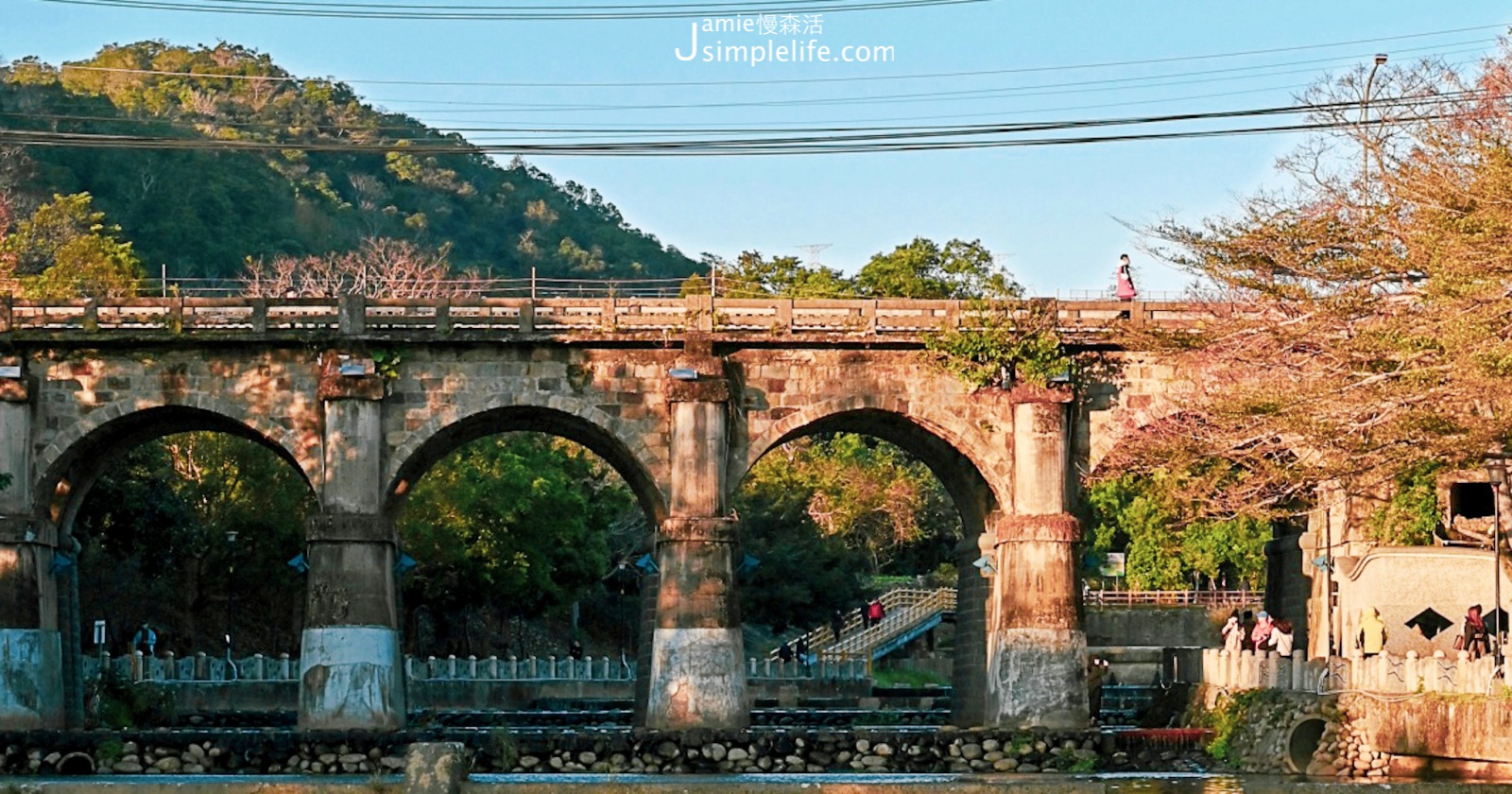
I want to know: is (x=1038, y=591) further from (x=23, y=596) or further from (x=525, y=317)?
(x=23, y=596)

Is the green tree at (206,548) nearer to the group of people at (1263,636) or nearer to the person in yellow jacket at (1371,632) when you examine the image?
the group of people at (1263,636)

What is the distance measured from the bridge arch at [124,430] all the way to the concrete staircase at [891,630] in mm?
21565

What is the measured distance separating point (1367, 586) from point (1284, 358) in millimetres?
3785

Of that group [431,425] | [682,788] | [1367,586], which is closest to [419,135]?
[431,425]

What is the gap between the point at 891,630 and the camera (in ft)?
210

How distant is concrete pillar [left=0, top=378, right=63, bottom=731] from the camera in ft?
134

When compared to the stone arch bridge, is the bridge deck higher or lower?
higher

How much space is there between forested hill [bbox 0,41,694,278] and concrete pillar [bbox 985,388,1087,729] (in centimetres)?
4700

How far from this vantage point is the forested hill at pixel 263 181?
99.3 m

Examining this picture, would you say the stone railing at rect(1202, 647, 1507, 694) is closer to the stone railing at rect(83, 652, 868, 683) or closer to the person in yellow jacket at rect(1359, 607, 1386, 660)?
the person in yellow jacket at rect(1359, 607, 1386, 660)

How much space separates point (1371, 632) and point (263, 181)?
78560 millimetres

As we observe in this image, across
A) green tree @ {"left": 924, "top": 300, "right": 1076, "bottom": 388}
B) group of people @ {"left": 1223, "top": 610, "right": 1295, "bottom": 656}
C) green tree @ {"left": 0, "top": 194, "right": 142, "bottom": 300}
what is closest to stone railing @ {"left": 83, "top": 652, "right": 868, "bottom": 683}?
green tree @ {"left": 0, "top": 194, "right": 142, "bottom": 300}

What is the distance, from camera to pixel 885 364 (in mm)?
43219

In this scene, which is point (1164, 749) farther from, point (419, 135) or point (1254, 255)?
point (419, 135)
